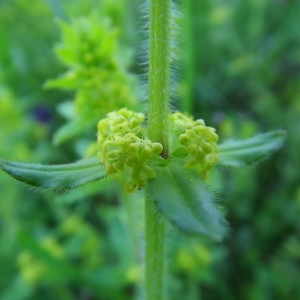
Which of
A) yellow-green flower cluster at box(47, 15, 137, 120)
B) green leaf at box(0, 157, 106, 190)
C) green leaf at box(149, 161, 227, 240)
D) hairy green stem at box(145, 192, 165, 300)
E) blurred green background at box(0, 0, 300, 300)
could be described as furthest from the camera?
blurred green background at box(0, 0, 300, 300)

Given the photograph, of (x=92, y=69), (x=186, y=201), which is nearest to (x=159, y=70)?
(x=186, y=201)

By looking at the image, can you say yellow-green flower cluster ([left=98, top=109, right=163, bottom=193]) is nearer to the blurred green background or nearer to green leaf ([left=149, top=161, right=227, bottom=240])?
green leaf ([left=149, top=161, right=227, bottom=240])

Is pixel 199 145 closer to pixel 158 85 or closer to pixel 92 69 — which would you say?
pixel 158 85

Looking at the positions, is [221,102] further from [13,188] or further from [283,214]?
[13,188]

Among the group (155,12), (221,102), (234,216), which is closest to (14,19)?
(221,102)

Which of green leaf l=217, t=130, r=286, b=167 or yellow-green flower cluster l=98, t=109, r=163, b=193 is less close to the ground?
green leaf l=217, t=130, r=286, b=167

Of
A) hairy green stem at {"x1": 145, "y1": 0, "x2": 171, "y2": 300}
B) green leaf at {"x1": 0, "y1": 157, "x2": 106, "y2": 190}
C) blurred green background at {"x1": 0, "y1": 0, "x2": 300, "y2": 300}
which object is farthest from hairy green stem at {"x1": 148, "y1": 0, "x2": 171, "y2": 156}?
blurred green background at {"x1": 0, "y1": 0, "x2": 300, "y2": 300}

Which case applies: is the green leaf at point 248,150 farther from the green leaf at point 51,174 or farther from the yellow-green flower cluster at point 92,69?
the yellow-green flower cluster at point 92,69

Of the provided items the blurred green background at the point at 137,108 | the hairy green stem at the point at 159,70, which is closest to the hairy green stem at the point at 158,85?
the hairy green stem at the point at 159,70
